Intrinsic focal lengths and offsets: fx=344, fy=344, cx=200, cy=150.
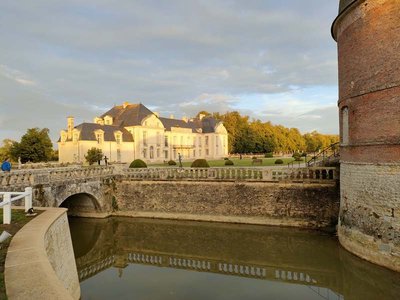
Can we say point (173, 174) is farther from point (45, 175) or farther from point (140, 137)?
point (140, 137)

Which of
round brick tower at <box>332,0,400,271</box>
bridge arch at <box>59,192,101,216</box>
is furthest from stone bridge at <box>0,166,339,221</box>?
round brick tower at <box>332,0,400,271</box>

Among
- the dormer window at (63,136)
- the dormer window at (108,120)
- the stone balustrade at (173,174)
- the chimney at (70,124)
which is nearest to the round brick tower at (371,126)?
the stone balustrade at (173,174)

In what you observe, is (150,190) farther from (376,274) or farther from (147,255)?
(376,274)

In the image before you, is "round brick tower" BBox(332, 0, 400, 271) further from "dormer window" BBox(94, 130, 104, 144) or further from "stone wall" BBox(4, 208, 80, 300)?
"dormer window" BBox(94, 130, 104, 144)

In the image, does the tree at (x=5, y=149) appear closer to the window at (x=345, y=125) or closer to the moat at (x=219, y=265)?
the moat at (x=219, y=265)

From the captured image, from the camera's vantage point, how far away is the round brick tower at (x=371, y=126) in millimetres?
10422

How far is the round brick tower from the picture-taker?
10422mm

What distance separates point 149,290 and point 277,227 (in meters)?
8.49

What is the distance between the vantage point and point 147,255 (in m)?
14.3

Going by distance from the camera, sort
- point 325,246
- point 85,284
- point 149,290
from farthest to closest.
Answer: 1. point 325,246
2. point 85,284
3. point 149,290

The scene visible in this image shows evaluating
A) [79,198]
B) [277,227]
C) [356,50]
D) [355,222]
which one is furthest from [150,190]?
[356,50]

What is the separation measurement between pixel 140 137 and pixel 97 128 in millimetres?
6293

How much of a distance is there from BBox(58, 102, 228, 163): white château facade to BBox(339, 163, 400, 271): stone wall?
113ft

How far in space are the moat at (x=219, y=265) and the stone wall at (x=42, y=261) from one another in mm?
2392
